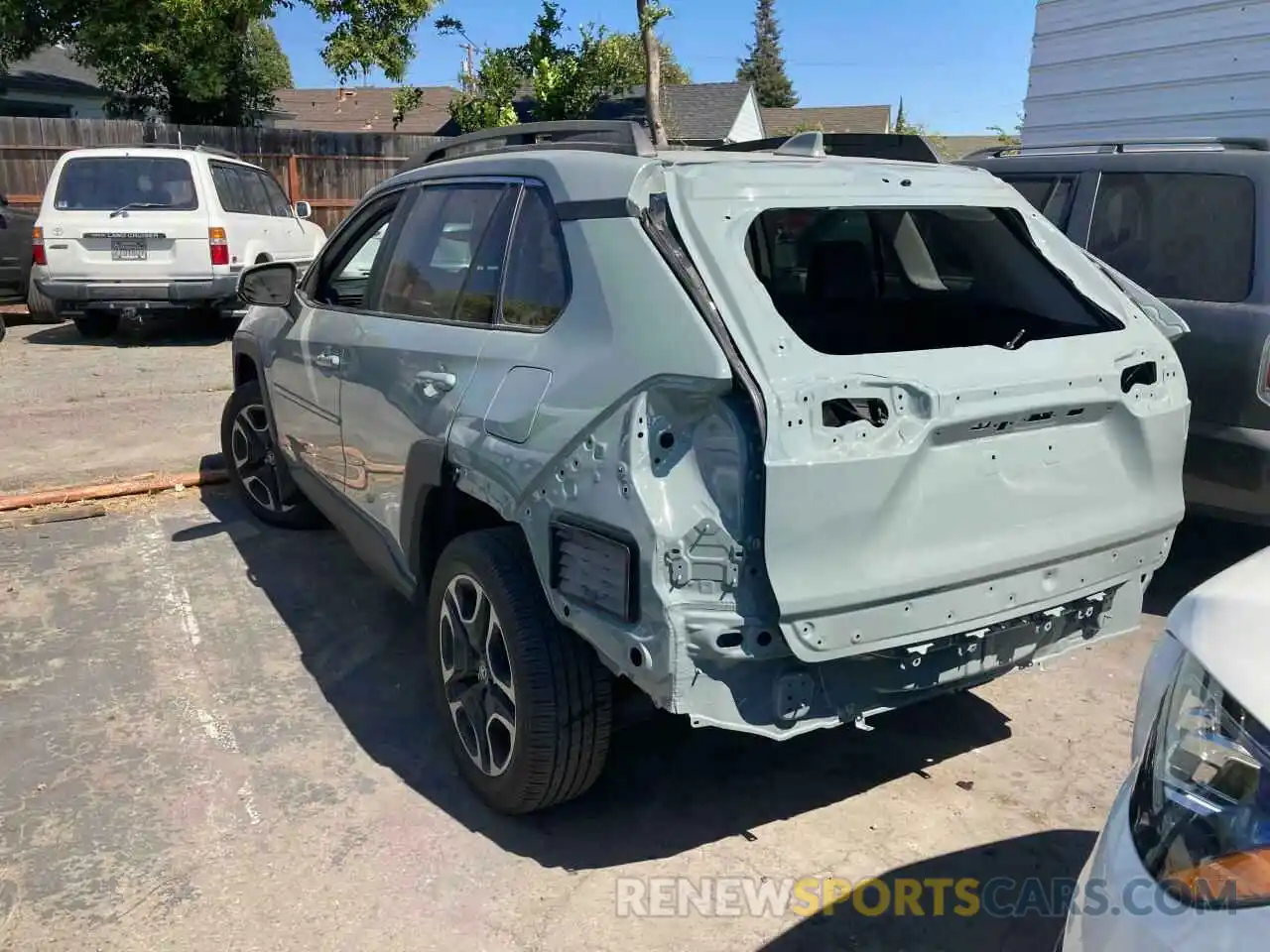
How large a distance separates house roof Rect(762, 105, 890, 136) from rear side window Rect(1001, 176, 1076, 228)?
37756 mm

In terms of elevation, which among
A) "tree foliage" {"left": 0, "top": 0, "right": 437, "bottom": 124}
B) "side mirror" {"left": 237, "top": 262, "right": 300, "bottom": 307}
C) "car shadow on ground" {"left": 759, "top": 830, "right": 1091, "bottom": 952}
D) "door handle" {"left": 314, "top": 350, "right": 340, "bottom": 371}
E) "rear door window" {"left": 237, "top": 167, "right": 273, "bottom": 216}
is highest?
"tree foliage" {"left": 0, "top": 0, "right": 437, "bottom": 124}

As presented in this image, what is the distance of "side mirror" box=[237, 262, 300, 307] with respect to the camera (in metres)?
4.89

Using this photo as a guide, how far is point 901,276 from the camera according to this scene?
4250 mm

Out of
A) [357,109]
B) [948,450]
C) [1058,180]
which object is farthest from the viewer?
[357,109]

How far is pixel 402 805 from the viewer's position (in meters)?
3.33

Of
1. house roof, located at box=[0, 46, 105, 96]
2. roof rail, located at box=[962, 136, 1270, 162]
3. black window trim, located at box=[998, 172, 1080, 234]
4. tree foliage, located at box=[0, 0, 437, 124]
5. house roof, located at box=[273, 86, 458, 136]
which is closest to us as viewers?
roof rail, located at box=[962, 136, 1270, 162]

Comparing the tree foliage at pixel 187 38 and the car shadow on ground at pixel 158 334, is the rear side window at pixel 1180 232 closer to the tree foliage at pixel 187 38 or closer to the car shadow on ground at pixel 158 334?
the car shadow on ground at pixel 158 334

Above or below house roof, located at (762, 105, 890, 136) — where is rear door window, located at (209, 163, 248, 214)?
below

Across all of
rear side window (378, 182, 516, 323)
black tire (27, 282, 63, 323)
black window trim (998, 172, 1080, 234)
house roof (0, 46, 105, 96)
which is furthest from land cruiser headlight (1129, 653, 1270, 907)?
house roof (0, 46, 105, 96)

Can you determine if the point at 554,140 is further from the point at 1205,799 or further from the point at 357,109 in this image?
the point at 357,109

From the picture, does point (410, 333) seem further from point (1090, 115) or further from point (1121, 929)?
point (1090, 115)

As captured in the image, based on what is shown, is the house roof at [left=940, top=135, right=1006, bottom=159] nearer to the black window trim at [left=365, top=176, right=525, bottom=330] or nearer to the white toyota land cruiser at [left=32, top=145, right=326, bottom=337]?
the white toyota land cruiser at [left=32, top=145, right=326, bottom=337]

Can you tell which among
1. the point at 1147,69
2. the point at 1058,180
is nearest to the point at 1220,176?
the point at 1058,180

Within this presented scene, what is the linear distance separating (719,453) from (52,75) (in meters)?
30.2
